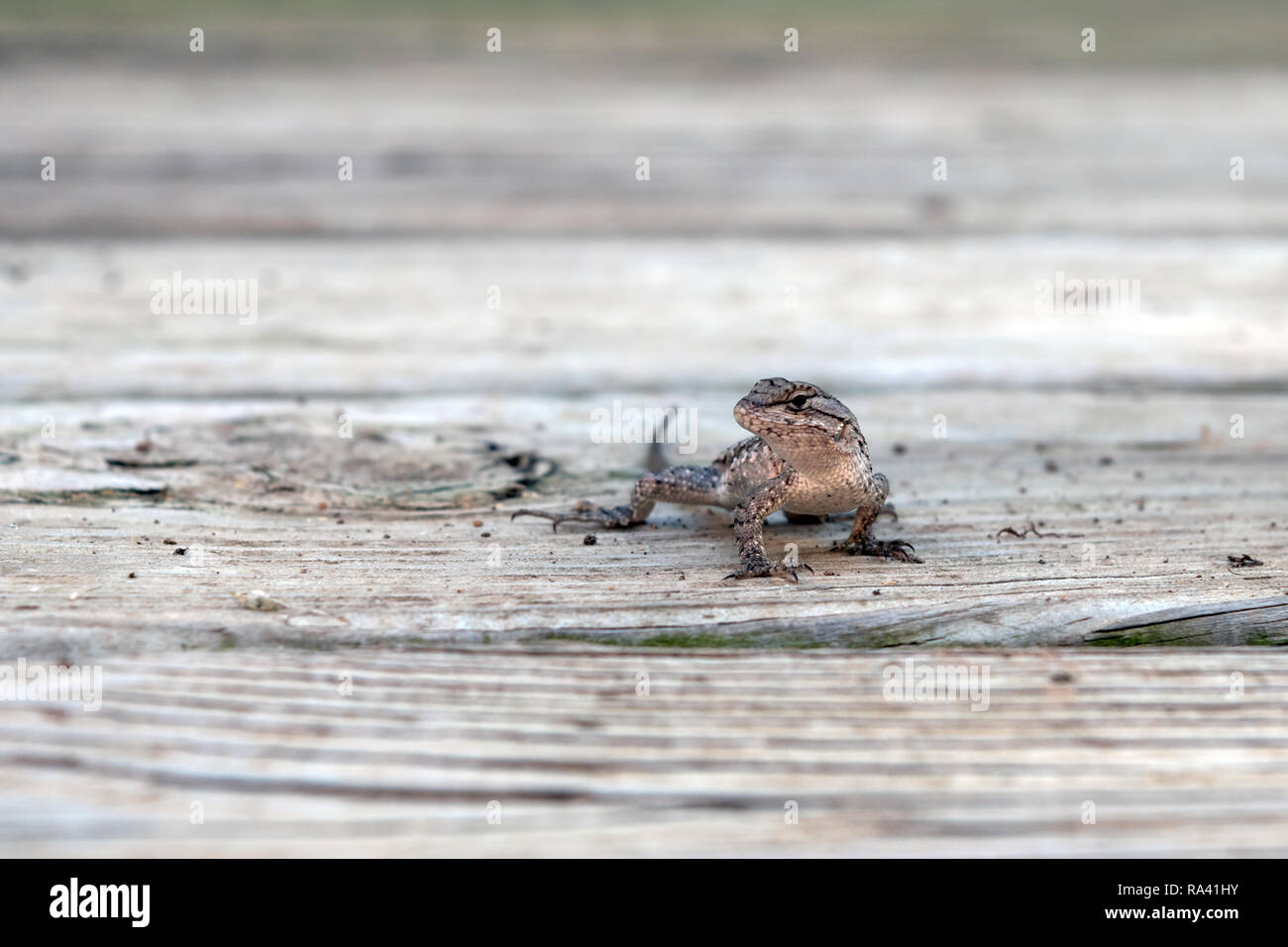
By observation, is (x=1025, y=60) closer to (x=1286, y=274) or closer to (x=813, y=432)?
(x=1286, y=274)

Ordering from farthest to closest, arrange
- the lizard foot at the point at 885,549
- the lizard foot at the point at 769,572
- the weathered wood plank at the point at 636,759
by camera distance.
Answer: the lizard foot at the point at 885,549 → the lizard foot at the point at 769,572 → the weathered wood plank at the point at 636,759

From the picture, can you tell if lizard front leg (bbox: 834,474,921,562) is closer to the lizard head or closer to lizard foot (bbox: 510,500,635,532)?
the lizard head

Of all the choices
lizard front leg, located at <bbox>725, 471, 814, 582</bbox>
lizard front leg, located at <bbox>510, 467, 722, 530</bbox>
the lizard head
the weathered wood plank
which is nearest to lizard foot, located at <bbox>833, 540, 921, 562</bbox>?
lizard front leg, located at <bbox>725, 471, 814, 582</bbox>

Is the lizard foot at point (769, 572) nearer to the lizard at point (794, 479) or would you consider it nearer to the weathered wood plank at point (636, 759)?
the lizard at point (794, 479)

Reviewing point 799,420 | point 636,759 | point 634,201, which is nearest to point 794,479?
point 799,420

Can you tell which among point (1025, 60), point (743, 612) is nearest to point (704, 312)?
point (743, 612)

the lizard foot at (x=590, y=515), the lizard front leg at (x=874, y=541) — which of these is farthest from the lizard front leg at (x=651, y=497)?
the lizard front leg at (x=874, y=541)
